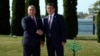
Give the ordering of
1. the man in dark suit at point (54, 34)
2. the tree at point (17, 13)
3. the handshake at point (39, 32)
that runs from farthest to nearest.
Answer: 1. the tree at point (17, 13)
2. the man in dark suit at point (54, 34)
3. the handshake at point (39, 32)

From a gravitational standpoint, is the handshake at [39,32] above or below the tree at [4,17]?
above

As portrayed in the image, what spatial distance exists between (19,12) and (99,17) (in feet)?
28.9

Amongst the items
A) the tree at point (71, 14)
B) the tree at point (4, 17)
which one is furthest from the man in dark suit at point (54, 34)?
the tree at point (4, 17)

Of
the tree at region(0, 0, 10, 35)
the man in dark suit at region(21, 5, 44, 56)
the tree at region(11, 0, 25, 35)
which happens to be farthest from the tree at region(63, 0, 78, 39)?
the man in dark suit at region(21, 5, 44, 56)

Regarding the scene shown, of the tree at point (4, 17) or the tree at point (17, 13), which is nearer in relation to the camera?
the tree at point (17, 13)

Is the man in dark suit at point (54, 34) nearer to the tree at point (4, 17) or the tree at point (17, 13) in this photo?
the tree at point (17, 13)

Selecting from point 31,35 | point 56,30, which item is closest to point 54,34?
point 56,30

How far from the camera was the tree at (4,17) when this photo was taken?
28.5 m

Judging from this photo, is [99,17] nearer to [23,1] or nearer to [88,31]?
[23,1]

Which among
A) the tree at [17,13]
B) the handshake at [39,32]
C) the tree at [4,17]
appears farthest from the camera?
the tree at [4,17]

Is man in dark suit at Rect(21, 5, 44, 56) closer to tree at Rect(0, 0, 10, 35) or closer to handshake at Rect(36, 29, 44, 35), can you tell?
handshake at Rect(36, 29, 44, 35)

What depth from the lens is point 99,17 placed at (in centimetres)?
2050

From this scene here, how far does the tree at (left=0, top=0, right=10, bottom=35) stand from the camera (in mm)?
28500

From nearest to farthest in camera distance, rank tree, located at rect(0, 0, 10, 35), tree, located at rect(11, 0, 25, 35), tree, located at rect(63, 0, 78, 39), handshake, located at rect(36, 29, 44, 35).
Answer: handshake, located at rect(36, 29, 44, 35), tree, located at rect(63, 0, 78, 39), tree, located at rect(11, 0, 25, 35), tree, located at rect(0, 0, 10, 35)
